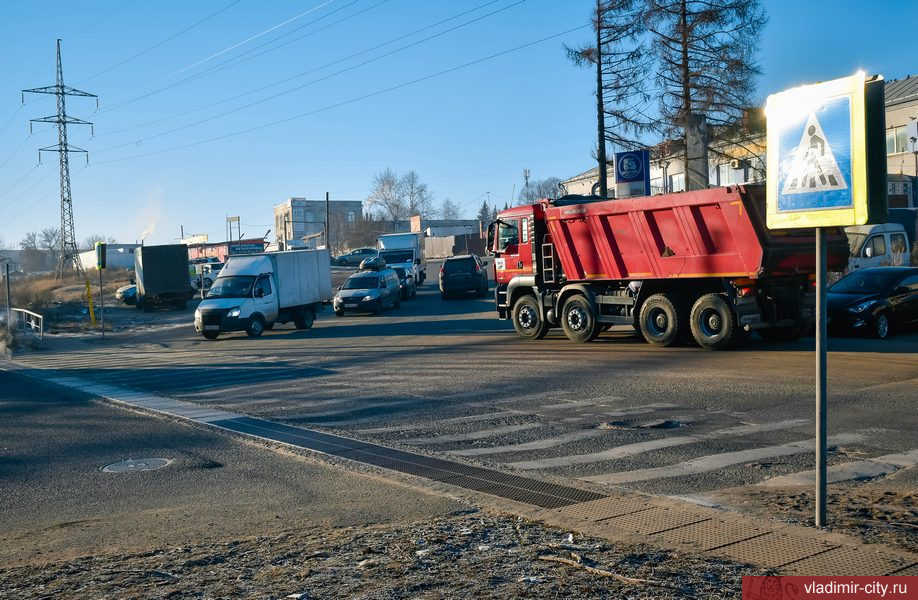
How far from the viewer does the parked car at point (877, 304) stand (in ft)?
62.1

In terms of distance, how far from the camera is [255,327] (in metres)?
29.2

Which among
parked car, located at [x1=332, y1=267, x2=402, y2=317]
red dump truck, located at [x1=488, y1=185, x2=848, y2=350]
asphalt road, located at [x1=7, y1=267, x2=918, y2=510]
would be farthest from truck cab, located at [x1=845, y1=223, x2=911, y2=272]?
parked car, located at [x1=332, y1=267, x2=402, y2=317]

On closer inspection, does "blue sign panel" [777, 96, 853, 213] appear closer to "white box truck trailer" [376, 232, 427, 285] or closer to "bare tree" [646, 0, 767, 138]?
"bare tree" [646, 0, 767, 138]

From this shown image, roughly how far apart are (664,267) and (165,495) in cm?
1295

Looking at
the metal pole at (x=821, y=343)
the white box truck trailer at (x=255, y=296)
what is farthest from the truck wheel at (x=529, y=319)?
the metal pole at (x=821, y=343)

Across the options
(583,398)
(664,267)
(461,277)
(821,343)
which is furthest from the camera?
(461,277)

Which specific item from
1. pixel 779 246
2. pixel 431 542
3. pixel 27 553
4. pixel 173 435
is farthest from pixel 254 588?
pixel 779 246

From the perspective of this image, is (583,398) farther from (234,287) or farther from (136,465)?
(234,287)

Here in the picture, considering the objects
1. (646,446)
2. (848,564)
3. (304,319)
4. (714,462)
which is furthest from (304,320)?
(848,564)

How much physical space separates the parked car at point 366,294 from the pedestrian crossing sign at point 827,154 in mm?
30879

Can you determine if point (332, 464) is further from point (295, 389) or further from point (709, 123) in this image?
point (709, 123)

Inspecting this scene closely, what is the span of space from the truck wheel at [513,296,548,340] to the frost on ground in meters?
16.1

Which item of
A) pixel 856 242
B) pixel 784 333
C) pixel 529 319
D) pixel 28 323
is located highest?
pixel 856 242

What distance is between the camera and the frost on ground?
5.04m
